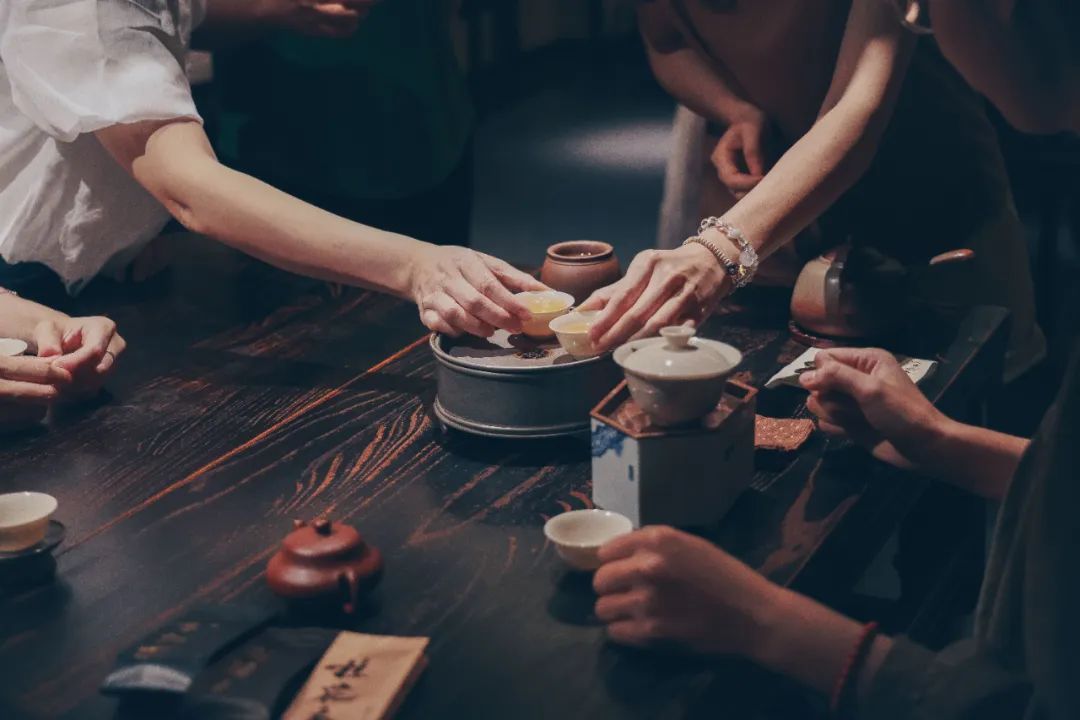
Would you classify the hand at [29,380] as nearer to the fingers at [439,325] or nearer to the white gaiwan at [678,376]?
the fingers at [439,325]

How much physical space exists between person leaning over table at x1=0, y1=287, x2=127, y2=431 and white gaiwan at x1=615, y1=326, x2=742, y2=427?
94 centimetres

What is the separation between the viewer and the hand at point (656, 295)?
1.87 metres

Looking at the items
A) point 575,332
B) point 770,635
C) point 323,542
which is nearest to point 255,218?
point 575,332

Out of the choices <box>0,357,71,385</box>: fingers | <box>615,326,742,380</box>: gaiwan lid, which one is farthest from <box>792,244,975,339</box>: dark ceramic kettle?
<box>0,357,71,385</box>: fingers

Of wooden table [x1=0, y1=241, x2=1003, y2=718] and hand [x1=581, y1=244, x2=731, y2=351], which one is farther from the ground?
hand [x1=581, y1=244, x2=731, y2=351]

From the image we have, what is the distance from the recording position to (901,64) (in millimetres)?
2383

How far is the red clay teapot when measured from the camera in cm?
141

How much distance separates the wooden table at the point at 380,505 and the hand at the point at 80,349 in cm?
6

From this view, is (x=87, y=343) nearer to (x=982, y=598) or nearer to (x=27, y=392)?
(x=27, y=392)

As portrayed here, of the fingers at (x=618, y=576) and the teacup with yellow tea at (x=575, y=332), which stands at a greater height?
the teacup with yellow tea at (x=575, y=332)

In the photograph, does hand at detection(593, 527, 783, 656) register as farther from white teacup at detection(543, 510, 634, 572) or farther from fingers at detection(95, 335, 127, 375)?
fingers at detection(95, 335, 127, 375)

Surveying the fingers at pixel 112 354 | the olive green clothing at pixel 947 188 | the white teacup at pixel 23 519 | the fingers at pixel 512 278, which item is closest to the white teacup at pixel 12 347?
the fingers at pixel 112 354

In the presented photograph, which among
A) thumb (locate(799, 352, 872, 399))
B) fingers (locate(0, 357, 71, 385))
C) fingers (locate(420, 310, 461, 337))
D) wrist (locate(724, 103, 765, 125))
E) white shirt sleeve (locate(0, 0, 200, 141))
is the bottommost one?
fingers (locate(0, 357, 71, 385))

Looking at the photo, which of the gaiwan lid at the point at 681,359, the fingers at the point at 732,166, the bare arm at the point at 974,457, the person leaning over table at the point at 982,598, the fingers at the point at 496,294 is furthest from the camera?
the fingers at the point at 732,166
